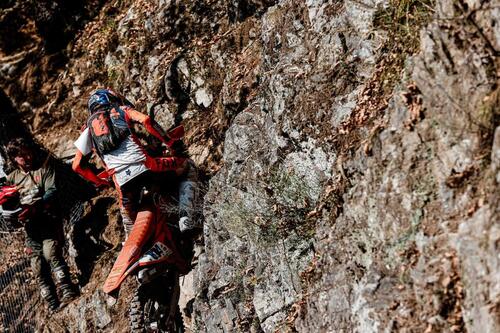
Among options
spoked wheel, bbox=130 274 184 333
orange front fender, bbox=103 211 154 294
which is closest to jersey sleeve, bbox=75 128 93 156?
orange front fender, bbox=103 211 154 294

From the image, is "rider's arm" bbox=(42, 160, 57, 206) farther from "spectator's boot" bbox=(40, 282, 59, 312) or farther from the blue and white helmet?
the blue and white helmet

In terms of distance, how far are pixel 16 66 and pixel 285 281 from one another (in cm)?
947

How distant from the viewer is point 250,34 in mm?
11164

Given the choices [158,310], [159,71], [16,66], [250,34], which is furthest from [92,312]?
[16,66]

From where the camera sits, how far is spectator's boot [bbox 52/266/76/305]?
1163 cm

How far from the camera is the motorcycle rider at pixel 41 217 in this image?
11625 mm

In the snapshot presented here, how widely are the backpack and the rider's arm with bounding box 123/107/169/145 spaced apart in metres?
0.10

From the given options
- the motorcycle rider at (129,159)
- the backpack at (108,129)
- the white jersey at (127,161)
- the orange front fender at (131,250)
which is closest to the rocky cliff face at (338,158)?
the motorcycle rider at (129,159)

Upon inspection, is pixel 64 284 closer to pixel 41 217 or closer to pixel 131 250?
pixel 41 217

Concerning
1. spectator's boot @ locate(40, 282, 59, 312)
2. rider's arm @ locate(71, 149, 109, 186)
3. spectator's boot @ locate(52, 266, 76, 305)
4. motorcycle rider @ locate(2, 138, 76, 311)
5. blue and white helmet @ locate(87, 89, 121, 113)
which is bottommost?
spectator's boot @ locate(40, 282, 59, 312)

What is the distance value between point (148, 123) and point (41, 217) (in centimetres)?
296

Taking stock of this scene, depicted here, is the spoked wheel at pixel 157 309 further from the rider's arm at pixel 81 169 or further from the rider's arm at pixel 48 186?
the rider's arm at pixel 48 186

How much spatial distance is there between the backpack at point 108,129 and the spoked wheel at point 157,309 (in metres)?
1.73

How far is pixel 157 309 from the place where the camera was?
970 cm
